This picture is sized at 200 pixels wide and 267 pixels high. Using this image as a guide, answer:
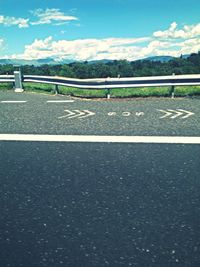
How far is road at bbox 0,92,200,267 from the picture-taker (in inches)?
110

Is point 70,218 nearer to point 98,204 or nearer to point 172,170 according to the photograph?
point 98,204

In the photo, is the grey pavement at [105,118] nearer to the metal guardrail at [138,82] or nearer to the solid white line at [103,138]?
the solid white line at [103,138]

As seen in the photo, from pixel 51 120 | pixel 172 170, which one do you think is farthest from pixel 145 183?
pixel 51 120

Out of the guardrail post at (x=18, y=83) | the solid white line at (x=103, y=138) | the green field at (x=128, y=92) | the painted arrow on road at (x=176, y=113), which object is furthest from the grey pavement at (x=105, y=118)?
the guardrail post at (x=18, y=83)

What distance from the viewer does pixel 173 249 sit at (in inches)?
110

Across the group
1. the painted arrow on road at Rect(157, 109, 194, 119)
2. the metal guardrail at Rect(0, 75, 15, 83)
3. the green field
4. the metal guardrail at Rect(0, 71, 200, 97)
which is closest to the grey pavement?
the painted arrow on road at Rect(157, 109, 194, 119)

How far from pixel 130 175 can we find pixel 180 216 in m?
1.22

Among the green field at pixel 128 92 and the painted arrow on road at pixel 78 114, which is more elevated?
the green field at pixel 128 92

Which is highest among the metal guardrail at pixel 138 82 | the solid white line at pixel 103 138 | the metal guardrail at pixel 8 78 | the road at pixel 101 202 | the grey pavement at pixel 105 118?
the metal guardrail at pixel 8 78

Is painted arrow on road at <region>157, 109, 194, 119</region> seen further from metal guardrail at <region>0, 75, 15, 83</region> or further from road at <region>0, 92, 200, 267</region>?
metal guardrail at <region>0, 75, 15, 83</region>

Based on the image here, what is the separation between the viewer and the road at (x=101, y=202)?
2.79 m

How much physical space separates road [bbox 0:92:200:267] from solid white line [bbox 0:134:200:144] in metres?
0.22

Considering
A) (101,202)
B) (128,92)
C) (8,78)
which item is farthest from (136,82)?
(101,202)

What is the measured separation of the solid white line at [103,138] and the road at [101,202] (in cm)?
22
